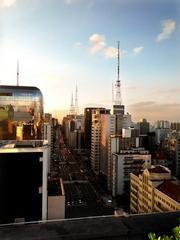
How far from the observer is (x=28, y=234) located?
0.99 metres

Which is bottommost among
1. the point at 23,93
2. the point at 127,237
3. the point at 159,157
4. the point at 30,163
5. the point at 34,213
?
the point at 159,157

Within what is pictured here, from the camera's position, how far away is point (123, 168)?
8.48 metres

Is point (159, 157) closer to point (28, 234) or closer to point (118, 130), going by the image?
point (118, 130)

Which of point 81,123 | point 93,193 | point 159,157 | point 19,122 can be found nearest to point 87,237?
point 19,122

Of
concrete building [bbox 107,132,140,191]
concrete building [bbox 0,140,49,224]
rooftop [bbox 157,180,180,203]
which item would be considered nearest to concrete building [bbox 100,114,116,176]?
concrete building [bbox 107,132,140,191]

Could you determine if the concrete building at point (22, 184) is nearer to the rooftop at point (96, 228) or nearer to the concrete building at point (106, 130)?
the rooftop at point (96, 228)

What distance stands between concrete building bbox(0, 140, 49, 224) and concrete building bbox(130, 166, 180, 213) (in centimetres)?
307

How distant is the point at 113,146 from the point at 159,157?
2.65m

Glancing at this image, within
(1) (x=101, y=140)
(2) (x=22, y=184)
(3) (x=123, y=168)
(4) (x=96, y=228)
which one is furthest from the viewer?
(1) (x=101, y=140)

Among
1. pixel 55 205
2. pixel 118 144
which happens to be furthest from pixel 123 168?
pixel 55 205

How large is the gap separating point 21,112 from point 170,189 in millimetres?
3059

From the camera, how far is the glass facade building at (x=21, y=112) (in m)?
3.83

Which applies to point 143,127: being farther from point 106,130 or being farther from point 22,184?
point 22,184

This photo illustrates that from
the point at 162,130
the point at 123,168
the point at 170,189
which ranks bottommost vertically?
the point at 123,168
